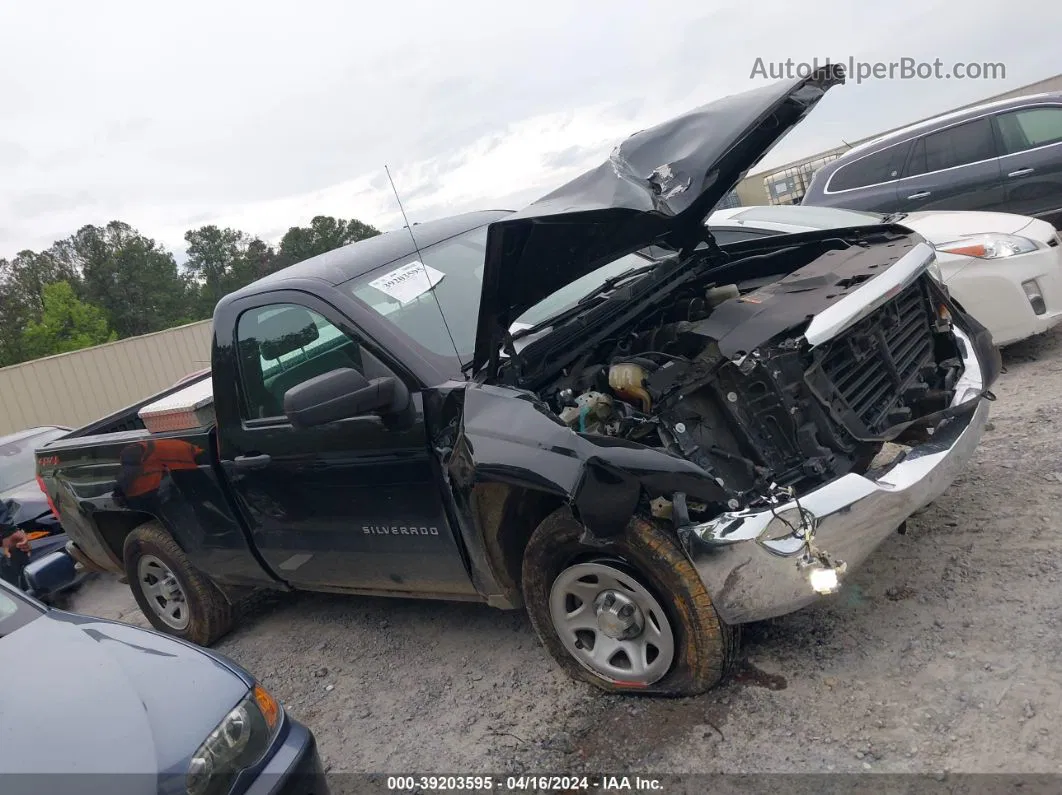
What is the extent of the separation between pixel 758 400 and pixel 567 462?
2.61 ft

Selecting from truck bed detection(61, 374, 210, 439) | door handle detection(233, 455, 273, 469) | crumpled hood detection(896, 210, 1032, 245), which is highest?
truck bed detection(61, 374, 210, 439)

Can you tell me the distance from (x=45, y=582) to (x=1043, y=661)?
4027 mm

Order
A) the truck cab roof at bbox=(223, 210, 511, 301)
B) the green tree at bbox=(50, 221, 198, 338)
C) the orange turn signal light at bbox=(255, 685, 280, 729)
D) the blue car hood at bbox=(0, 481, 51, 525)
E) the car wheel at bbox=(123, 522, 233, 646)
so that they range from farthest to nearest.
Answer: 1. the green tree at bbox=(50, 221, 198, 338)
2. the blue car hood at bbox=(0, 481, 51, 525)
3. the car wheel at bbox=(123, 522, 233, 646)
4. the truck cab roof at bbox=(223, 210, 511, 301)
5. the orange turn signal light at bbox=(255, 685, 280, 729)

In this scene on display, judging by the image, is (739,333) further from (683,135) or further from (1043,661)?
(1043,661)

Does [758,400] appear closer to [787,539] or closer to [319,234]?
[787,539]

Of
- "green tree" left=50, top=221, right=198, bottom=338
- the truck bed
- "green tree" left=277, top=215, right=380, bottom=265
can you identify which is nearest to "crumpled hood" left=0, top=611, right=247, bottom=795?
the truck bed

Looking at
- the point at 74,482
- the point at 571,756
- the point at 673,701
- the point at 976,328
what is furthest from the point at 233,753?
the point at 976,328

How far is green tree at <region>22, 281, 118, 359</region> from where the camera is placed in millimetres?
31438

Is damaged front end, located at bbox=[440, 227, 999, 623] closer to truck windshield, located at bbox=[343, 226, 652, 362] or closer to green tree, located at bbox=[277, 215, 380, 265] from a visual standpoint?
truck windshield, located at bbox=[343, 226, 652, 362]

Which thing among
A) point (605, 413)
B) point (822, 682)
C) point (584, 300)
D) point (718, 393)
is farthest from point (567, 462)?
point (584, 300)

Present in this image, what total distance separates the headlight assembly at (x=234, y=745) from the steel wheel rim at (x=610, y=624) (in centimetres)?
105

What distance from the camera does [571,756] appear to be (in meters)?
Result: 2.78

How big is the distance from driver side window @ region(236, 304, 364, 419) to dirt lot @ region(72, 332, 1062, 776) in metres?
1.39

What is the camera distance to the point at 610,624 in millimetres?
2828
